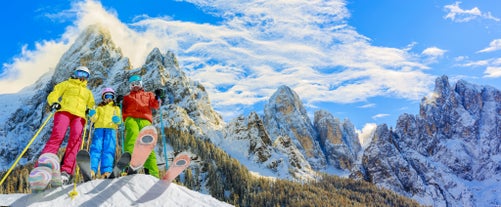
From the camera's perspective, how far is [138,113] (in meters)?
15.2

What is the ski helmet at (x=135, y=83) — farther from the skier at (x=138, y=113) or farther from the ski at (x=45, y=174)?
the ski at (x=45, y=174)

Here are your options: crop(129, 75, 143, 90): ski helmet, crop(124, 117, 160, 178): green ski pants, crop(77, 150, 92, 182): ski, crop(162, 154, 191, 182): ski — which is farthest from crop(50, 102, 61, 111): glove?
crop(162, 154, 191, 182): ski

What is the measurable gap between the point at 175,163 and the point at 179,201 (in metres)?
1.08

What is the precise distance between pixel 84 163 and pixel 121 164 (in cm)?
107

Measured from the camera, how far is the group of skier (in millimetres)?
13781

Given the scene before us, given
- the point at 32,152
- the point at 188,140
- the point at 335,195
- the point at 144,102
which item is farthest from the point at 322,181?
the point at 144,102

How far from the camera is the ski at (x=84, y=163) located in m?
12.2

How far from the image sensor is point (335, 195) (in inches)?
6250

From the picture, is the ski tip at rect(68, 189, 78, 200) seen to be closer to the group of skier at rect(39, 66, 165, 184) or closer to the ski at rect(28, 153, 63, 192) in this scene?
the ski at rect(28, 153, 63, 192)

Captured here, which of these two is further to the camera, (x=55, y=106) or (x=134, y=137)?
(x=134, y=137)

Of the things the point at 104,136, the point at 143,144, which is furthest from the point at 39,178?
the point at 104,136

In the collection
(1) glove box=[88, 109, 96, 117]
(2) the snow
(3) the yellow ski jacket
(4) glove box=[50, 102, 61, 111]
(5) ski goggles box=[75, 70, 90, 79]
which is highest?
(5) ski goggles box=[75, 70, 90, 79]

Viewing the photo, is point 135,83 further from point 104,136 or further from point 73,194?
point 73,194

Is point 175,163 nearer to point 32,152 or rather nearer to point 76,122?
point 76,122
